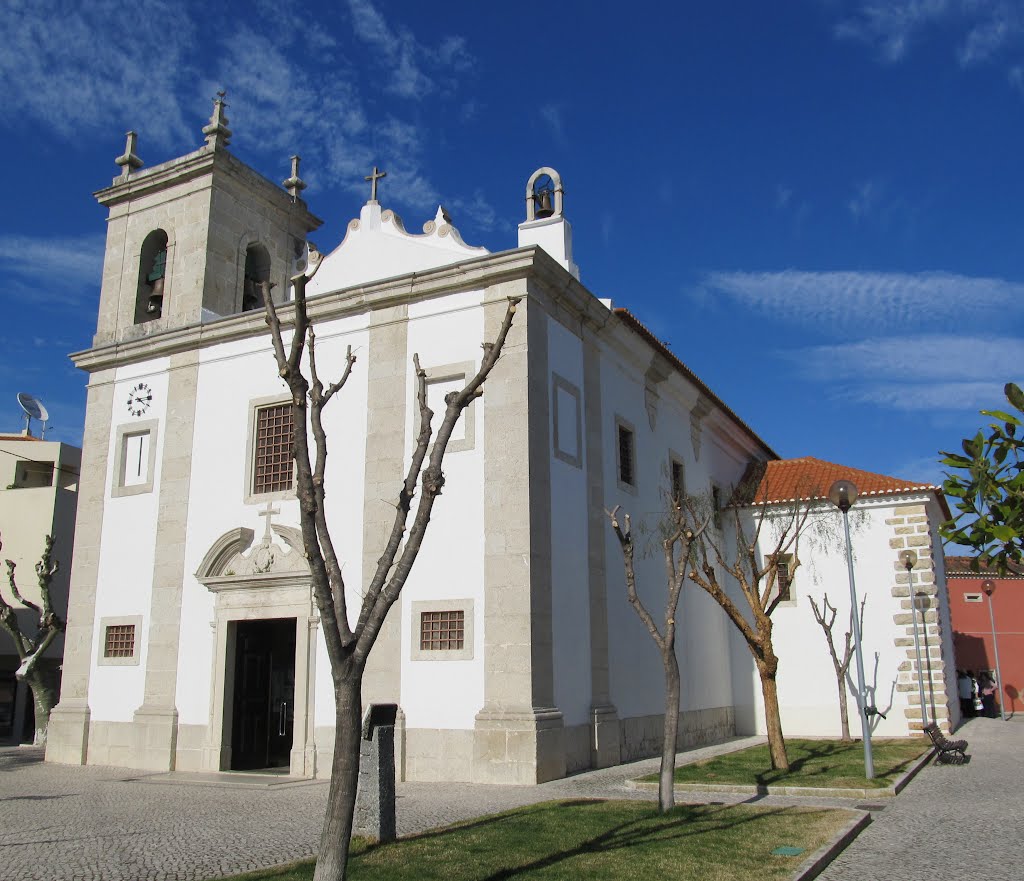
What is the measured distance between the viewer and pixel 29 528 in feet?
82.0

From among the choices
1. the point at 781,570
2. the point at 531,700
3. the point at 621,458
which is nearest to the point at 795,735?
the point at 781,570

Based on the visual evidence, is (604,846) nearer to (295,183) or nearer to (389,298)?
(389,298)

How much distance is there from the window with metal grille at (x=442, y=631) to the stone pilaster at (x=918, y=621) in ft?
32.5

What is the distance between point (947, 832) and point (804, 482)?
12949 mm

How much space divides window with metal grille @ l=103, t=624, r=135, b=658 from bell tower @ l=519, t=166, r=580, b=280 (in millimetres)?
8857

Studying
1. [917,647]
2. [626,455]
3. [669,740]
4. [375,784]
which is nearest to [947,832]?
[669,740]

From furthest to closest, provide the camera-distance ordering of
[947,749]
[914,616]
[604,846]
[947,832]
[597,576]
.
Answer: [914,616], [597,576], [947,749], [947,832], [604,846]

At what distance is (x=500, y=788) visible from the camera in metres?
11.2

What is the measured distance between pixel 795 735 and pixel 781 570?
132 inches

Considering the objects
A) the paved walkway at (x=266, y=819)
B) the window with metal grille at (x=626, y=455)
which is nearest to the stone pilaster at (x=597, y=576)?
the paved walkway at (x=266, y=819)

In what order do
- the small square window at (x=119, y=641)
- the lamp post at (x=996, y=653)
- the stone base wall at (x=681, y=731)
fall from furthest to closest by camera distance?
1. the lamp post at (x=996, y=653)
2. the small square window at (x=119, y=641)
3. the stone base wall at (x=681, y=731)

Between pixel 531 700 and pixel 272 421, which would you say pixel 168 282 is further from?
pixel 531 700

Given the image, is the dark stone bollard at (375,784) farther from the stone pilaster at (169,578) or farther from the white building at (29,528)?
the white building at (29,528)

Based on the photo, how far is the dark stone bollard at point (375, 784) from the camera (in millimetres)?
7727
